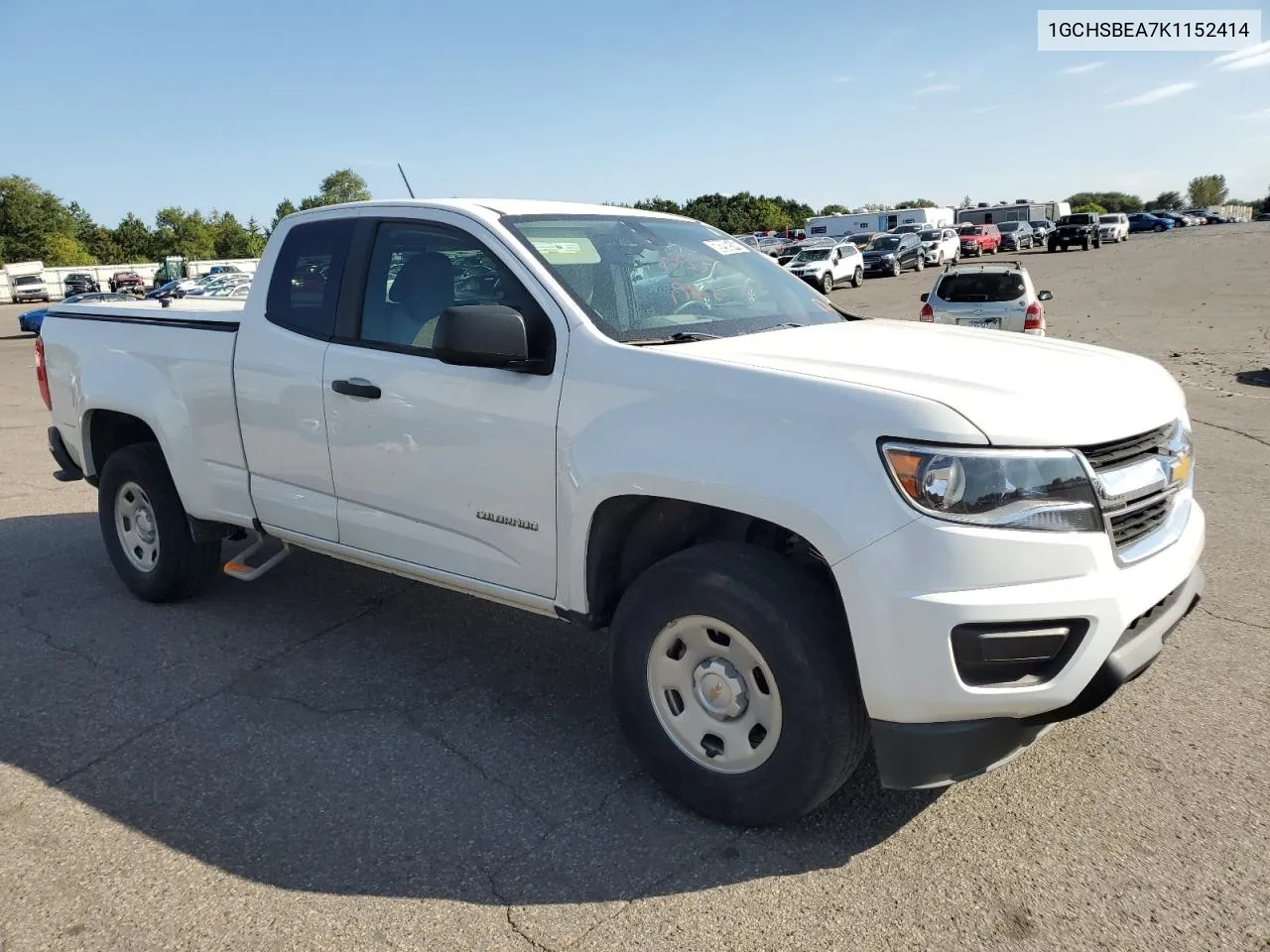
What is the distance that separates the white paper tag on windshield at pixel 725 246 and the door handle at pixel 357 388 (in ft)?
4.96

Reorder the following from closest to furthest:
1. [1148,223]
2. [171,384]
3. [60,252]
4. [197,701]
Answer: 1. [197,701]
2. [171,384]
3. [60,252]
4. [1148,223]

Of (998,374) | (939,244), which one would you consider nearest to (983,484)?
(998,374)

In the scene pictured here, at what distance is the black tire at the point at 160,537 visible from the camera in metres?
4.89

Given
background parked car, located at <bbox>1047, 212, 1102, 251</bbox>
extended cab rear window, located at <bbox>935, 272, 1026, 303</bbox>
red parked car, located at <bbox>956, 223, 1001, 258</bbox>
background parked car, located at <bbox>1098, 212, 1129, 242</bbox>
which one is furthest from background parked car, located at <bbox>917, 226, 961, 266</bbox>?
extended cab rear window, located at <bbox>935, 272, 1026, 303</bbox>

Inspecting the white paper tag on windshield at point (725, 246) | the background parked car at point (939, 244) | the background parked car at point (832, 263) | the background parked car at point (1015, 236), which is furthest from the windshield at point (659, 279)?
the background parked car at point (1015, 236)

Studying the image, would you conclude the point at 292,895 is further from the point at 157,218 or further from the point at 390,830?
the point at 157,218

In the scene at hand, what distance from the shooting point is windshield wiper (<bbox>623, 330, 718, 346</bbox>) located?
128 inches

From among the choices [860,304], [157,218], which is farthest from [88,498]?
[157,218]

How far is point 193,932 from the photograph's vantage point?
104 inches

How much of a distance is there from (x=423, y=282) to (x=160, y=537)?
2.19m

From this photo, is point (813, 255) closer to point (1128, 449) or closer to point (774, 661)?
point (1128, 449)

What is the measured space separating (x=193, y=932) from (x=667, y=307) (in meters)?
2.48

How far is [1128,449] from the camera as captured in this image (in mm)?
2779

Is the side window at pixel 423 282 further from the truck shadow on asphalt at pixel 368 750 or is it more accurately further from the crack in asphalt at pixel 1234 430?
the crack in asphalt at pixel 1234 430
